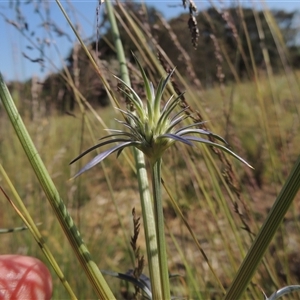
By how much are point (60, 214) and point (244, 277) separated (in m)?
0.13

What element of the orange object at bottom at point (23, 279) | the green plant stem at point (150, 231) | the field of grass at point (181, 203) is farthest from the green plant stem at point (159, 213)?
the field of grass at point (181, 203)

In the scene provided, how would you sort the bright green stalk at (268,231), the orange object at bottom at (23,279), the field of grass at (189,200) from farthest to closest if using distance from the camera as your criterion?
1. the field of grass at (189,200)
2. the orange object at bottom at (23,279)
3. the bright green stalk at (268,231)

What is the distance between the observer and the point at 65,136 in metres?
2.28

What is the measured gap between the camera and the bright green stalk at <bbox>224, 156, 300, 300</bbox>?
0.80 feet

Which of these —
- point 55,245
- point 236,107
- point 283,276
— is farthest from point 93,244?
point 236,107

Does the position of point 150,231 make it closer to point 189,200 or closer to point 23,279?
point 23,279

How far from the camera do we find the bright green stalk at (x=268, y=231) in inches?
9.7

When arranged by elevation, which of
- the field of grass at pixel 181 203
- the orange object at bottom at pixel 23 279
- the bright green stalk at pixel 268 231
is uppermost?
the bright green stalk at pixel 268 231

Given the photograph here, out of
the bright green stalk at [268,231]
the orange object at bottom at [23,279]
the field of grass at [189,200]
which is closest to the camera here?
the bright green stalk at [268,231]

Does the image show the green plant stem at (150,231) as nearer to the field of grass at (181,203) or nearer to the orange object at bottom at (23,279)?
the orange object at bottom at (23,279)

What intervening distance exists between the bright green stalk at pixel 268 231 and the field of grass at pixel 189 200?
13cm

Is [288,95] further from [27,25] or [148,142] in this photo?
[148,142]

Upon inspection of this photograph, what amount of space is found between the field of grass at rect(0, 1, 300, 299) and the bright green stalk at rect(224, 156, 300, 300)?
0.41 feet

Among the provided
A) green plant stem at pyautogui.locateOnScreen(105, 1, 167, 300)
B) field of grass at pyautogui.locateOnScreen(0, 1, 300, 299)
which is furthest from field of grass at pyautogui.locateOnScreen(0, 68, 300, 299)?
green plant stem at pyautogui.locateOnScreen(105, 1, 167, 300)
